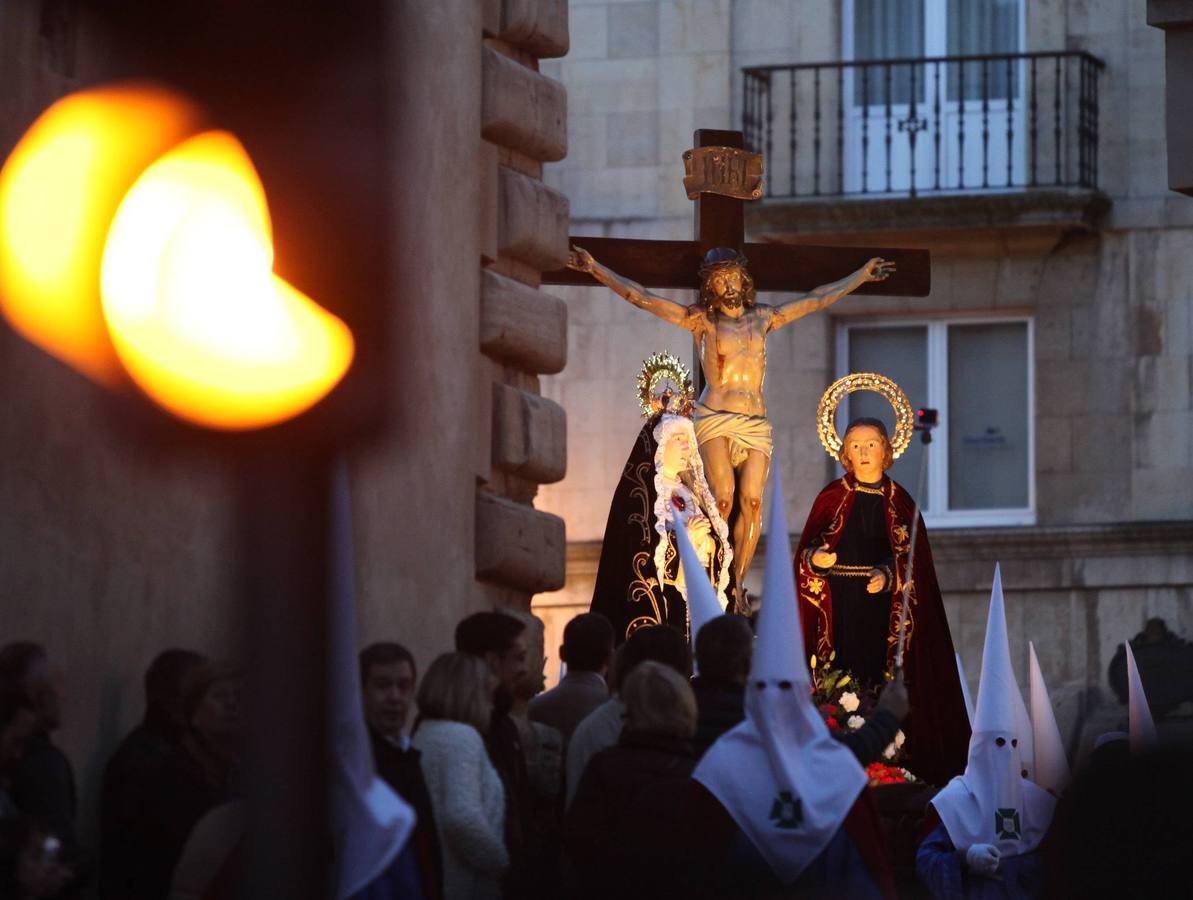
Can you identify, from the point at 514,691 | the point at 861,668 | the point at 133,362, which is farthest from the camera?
the point at 861,668

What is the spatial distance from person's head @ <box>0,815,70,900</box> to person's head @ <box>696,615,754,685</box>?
76.4 inches

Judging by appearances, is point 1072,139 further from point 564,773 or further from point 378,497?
point 564,773

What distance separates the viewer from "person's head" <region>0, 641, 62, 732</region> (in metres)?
5.70

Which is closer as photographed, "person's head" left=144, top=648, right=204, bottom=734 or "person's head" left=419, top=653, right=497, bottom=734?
"person's head" left=144, top=648, right=204, bottom=734

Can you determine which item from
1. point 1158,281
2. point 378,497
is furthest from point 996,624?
point 1158,281

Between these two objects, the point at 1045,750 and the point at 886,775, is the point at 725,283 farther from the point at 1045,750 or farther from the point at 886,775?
the point at 1045,750

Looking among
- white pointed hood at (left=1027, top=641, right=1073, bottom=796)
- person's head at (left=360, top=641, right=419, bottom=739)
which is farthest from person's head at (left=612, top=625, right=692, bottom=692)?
white pointed hood at (left=1027, top=641, right=1073, bottom=796)

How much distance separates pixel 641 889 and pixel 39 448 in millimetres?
2030

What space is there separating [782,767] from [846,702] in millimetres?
4652

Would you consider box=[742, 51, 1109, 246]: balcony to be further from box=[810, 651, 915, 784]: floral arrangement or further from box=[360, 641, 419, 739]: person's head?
box=[360, 641, 419, 739]: person's head

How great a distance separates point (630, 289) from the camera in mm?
12656

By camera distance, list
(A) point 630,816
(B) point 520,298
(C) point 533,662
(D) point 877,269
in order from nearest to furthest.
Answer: (A) point 630,816 → (C) point 533,662 → (B) point 520,298 → (D) point 877,269

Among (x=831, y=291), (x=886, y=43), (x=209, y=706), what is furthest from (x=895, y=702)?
(x=886, y=43)

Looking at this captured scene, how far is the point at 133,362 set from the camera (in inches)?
179
